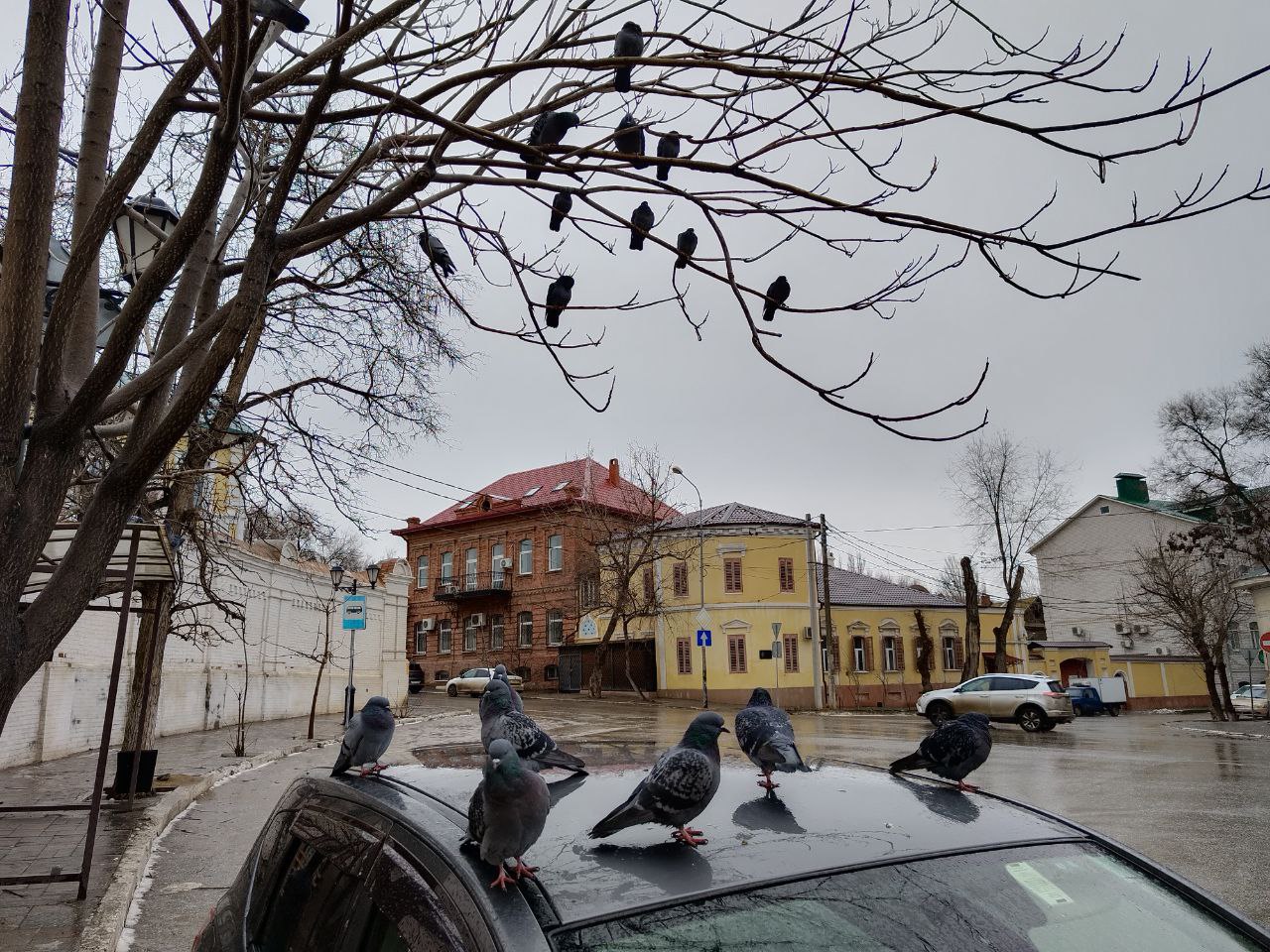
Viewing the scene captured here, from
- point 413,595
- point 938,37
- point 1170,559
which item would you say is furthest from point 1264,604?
point 413,595

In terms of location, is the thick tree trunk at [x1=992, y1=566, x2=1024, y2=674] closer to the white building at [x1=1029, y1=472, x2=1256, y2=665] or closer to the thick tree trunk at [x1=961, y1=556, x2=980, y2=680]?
the thick tree trunk at [x1=961, y1=556, x2=980, y2=680]

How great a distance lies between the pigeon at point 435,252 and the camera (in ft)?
14.9

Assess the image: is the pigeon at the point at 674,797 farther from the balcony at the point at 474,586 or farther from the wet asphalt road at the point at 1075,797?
the balcony at the point at 474,586

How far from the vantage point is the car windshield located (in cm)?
169

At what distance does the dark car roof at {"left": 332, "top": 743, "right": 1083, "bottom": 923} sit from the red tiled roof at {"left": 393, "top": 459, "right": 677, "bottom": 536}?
1604 inches

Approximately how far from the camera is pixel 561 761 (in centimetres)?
283

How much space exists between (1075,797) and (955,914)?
1134 centimetres

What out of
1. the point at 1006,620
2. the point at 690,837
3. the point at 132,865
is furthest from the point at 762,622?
the point at 690,837

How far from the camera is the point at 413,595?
54750 mm

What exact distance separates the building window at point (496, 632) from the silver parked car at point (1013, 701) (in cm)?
2894

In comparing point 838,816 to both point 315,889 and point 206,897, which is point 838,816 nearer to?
point 315,889

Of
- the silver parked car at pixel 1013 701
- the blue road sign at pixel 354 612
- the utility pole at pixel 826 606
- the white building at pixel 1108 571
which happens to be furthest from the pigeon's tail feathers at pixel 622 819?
the white building at pixel 1108 571

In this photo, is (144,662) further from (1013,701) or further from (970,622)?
(970,622)

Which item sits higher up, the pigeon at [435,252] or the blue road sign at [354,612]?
the pigeon at [435,252]
